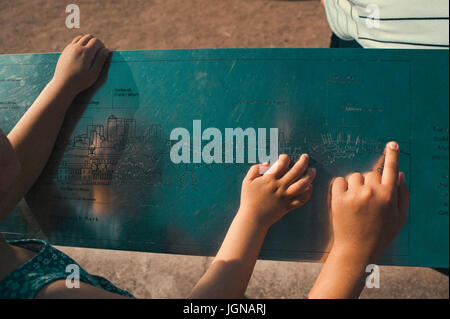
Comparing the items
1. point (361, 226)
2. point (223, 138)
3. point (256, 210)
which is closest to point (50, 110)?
point (223, 138)

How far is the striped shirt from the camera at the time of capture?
555 millimetres

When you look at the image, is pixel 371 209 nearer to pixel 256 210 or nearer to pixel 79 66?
pixel 256 210

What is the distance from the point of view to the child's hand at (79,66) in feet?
2.29

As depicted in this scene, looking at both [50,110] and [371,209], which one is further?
[50,110]

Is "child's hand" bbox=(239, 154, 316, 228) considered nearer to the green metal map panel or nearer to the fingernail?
the green metal map panel

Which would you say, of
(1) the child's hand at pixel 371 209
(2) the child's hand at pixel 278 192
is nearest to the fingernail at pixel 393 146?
(1) the child's hand at pixel 371 209

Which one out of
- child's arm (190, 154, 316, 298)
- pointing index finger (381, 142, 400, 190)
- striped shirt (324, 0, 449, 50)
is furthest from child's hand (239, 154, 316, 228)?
striped shirt (324, 0, 449, 50)

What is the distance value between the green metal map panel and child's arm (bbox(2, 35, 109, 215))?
25 millimetres

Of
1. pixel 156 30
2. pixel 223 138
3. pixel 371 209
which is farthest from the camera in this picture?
pixel 156 30

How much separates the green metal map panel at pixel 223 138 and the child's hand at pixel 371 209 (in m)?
0.03

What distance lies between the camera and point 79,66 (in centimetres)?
70

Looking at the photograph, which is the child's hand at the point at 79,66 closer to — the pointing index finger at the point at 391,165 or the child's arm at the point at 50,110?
the child's arm at the point at 50,110

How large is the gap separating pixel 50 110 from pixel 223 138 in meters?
0.45

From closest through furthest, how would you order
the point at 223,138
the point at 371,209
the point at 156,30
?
the point at 371,209 < the point at 223,138 < the point at 156,30
